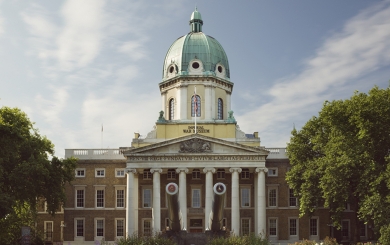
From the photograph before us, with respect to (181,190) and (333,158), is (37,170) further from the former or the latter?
(333,158)

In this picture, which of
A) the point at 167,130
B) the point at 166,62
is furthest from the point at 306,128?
the point at 166,62

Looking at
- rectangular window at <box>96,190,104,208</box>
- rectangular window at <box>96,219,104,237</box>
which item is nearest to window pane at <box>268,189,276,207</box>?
Answer: rectangular window at <box>96,190,104,208</box>

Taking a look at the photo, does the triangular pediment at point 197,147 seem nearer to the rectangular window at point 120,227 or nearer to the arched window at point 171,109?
the arched window at point 171,109

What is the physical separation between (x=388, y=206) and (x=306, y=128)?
12714mm

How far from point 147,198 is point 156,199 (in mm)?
5219

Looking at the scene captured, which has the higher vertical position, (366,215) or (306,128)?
(306,128)

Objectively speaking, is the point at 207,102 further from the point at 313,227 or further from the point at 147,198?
the point at 313,227

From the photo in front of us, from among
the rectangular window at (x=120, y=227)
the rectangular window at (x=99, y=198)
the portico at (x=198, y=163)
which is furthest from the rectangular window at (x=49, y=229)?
the portico at (x=198, y=163)

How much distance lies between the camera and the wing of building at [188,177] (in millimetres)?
61125

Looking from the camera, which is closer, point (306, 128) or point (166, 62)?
point (306, 128)

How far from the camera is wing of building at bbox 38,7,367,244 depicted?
201 feet

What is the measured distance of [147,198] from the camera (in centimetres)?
6525

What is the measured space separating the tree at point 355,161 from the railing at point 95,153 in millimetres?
21819

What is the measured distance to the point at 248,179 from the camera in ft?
215
